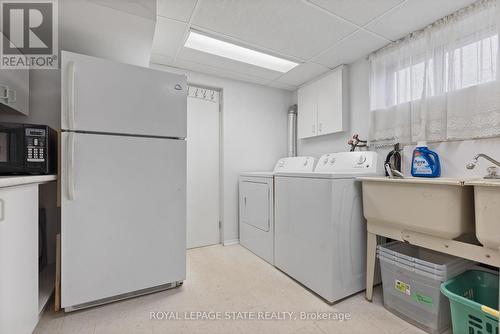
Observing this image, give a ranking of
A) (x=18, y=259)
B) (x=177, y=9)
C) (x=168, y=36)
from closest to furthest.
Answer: (x=18, y=259) → (x=177, y=9) → (x=168, y=36)

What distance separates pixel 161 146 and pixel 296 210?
1261 mm

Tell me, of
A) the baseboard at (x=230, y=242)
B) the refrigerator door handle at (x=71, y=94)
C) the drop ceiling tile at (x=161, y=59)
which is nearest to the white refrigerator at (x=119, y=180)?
the refrigerator door handle at (x=71, y=94)

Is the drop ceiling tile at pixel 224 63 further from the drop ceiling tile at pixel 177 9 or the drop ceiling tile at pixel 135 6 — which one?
the drop ceiling tile at pixel 135 6

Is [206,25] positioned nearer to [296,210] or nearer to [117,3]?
[117,3]

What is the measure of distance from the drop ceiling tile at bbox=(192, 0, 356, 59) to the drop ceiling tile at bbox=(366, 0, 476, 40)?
245 mm

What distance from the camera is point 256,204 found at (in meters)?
2.66

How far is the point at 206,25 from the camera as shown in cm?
194

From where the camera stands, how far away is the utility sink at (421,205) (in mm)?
1259

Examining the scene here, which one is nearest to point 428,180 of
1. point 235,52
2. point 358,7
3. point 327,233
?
point 327,233

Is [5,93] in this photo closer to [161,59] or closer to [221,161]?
[161,59]

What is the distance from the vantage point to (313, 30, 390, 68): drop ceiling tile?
210cm

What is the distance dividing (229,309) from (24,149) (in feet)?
5.55

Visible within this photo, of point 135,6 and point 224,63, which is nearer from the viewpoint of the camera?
point 135,6

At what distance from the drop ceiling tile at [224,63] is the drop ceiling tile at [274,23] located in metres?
0.44
